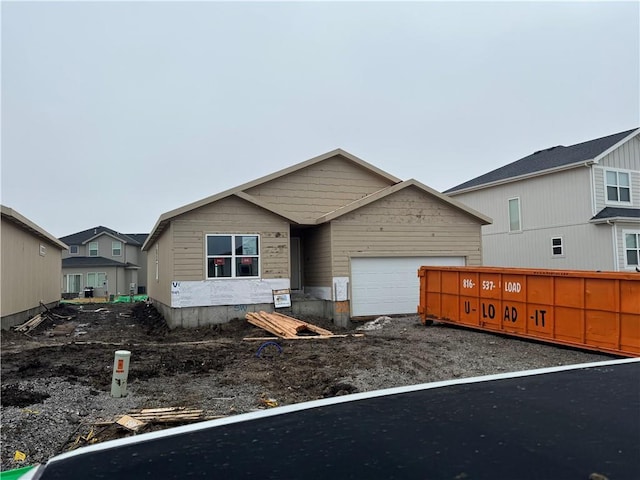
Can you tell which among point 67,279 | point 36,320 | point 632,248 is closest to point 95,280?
point 67,279

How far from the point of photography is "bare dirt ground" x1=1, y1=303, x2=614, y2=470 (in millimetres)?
5801

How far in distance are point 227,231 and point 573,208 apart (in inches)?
632

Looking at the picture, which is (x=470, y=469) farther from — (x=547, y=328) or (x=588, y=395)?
(x=547, y=328)

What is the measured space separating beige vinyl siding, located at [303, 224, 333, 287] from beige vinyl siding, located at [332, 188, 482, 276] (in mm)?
372

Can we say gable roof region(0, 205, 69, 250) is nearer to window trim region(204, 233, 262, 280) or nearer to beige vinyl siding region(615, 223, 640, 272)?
window trim region(204, 233, 262, 280)


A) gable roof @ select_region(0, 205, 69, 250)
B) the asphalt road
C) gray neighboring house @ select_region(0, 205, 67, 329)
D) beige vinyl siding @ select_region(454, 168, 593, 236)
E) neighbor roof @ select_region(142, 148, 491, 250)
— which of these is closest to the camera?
the asphalt road

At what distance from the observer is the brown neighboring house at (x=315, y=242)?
49.0 feet

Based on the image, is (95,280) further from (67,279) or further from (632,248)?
(632,248)

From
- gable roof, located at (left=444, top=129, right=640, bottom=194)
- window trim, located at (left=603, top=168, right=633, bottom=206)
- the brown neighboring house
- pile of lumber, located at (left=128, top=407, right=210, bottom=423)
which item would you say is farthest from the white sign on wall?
window trim, located at (left=603, top=168, right=633, bottom=206)

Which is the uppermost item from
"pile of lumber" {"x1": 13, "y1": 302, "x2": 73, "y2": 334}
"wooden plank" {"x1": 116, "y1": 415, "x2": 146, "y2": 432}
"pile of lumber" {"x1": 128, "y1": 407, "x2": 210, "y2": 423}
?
"wooden plank" {"x1": 116, "y1": 415, "x2": 146, "y2": 432}

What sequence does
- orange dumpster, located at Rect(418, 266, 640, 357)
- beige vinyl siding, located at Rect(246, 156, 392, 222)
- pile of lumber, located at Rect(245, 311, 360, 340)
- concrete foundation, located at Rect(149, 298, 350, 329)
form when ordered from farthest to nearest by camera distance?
beige vinyl siding, located at Rect(246, 156, 392, 222)
concrete foundation, located at Rect(149, 298, 350, 329)
pile of lumber, located at Rect(245, 311, 360, 340)
orange dumpster, located at Rect(418, 266, 640, 357)

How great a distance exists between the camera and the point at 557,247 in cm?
2214

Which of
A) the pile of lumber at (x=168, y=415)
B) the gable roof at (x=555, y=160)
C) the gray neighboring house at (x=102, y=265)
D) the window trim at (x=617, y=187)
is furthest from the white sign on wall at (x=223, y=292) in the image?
the gray neighboring house at (x=102, y=265)

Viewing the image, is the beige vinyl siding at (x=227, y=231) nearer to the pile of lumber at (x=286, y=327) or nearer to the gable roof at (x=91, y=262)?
the pile of lumber at (x=286, y=327)
